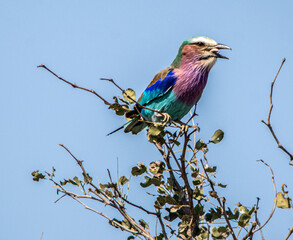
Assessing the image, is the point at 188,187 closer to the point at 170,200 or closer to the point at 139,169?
the point at 170,200

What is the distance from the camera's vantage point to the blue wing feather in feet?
14.7

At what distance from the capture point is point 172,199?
10.9 ft

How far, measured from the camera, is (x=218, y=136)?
10.6 ft

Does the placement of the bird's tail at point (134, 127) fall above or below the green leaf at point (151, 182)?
above

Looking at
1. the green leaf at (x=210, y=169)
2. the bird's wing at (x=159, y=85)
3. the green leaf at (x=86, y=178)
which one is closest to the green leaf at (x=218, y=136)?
the green leaf at (x=210, y=169)

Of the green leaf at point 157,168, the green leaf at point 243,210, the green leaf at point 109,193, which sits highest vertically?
the green leaf at point 157,168

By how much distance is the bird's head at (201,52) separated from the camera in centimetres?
455

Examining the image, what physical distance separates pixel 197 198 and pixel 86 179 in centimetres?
82

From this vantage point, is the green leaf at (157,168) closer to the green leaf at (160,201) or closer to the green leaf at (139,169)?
the green leaf at (139,169)

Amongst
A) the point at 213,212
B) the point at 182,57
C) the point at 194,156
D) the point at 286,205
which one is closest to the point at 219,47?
the point at 182,57

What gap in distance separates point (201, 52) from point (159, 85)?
53 centimetres

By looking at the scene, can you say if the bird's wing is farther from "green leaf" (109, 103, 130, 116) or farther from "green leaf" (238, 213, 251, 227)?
"green leaf" (238, 213, 251, 227)

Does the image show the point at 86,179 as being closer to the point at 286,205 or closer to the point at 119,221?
the point at 119,221

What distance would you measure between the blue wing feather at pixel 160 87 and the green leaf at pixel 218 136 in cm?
131
